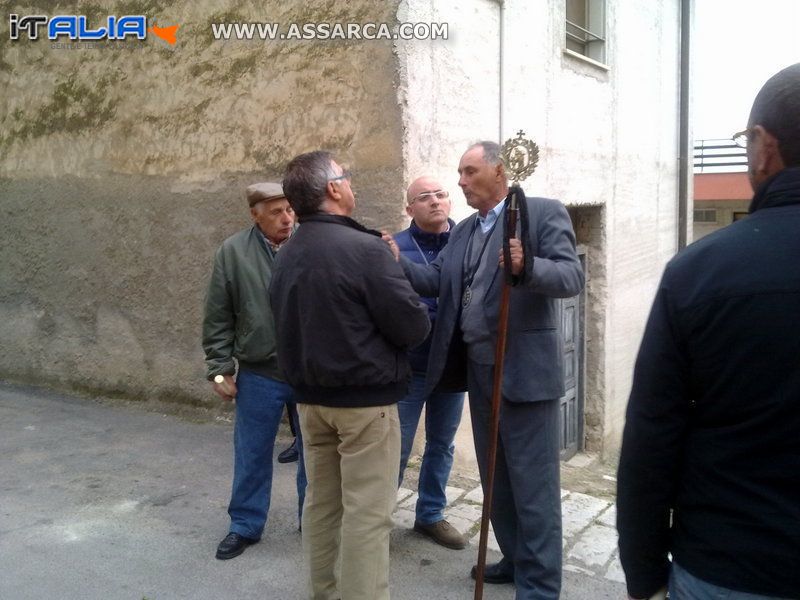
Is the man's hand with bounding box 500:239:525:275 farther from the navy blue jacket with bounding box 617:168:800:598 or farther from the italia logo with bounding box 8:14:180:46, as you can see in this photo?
the italia logo with bounding box 8:14:180:46

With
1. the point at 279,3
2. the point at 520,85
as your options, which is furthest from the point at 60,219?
the point at 520,85

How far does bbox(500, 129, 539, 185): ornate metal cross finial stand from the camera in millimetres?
2967

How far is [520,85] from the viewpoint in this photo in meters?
6.11

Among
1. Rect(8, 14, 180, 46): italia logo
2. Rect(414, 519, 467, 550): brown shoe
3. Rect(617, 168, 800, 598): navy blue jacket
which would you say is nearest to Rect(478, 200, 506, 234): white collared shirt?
Rect(414, 519, 467, 550): brown shoe

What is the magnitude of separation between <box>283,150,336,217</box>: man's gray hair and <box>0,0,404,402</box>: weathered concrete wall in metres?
1.95

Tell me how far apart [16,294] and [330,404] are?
521cm

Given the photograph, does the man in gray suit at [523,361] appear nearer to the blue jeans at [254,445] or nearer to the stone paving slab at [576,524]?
the stone paving slab at [576,524]

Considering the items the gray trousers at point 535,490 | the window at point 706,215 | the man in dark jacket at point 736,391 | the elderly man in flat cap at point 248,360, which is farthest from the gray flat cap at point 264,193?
the window at point 706,215

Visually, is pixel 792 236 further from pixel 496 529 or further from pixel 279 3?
pixel 279 3

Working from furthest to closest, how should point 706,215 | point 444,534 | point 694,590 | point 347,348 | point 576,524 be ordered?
point 706,215, point 576,524, point 444,534, point 347,348, point 694,590

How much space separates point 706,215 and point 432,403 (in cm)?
1583

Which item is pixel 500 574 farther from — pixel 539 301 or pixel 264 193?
pixel 264 193

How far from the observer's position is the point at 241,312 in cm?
353

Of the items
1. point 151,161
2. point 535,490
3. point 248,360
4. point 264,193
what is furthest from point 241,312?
point 151,161
